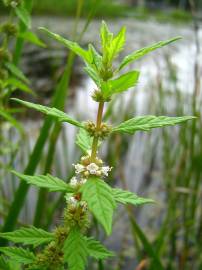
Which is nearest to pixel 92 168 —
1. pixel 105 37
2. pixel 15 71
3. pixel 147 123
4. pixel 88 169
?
Result: pixel 88 169

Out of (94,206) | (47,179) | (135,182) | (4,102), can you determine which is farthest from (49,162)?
(135,182)

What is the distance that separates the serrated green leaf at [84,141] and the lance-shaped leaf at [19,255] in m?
0.20

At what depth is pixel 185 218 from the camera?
7.57 ft

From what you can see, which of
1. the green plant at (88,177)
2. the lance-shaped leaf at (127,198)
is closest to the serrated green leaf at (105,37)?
the green plant at (88,177)

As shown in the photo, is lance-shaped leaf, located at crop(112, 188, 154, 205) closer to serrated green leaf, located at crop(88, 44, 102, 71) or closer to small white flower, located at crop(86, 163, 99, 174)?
small white flower, located at crop(86, 163, 99, 174)

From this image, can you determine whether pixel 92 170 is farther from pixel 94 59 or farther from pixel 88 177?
pixel 94 59

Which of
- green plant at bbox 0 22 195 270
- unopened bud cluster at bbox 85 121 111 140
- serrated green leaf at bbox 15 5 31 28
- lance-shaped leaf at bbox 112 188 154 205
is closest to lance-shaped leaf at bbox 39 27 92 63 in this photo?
green plant at bbox 0 22 195 270

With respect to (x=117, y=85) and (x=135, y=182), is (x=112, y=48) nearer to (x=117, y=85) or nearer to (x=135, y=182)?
(x=117, y=85)

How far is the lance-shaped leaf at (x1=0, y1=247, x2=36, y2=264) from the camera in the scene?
0.77m

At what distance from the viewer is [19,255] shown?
0.79 meters

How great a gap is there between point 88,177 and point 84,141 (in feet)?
0.42

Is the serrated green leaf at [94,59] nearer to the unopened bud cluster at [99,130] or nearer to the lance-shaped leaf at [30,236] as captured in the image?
the unopened bud cluster at [99,130]

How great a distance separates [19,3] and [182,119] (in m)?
0.70

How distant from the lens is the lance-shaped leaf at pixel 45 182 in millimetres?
674
